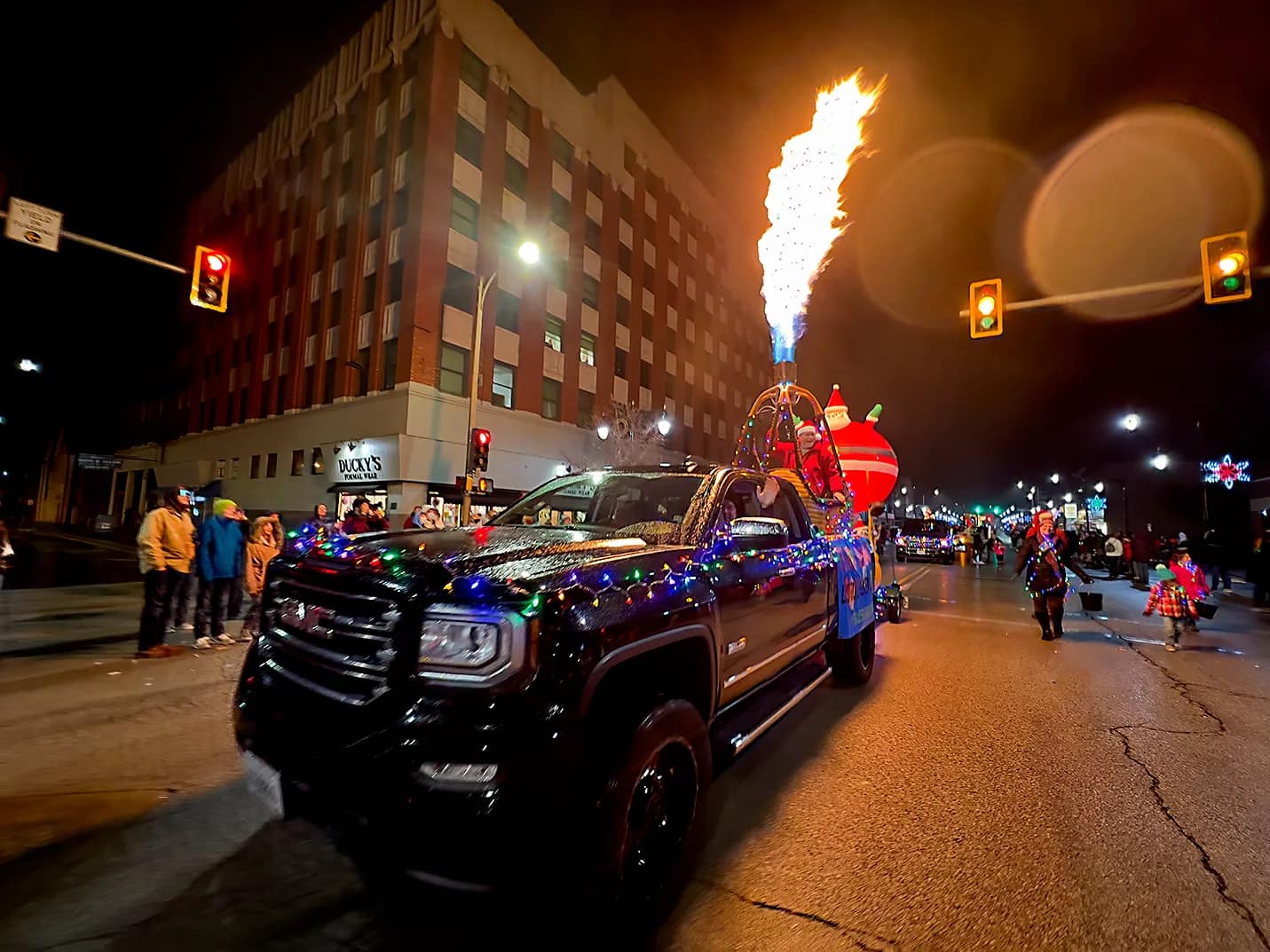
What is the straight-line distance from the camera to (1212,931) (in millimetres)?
2350

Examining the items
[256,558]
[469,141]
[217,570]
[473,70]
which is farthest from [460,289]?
[217,570]

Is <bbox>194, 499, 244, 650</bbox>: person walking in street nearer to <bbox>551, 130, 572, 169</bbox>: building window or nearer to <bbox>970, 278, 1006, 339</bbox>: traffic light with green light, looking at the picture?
<bbox>970, 278, 1006, 339</bbox>: traffic light with green light

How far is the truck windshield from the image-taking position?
3.92 meters

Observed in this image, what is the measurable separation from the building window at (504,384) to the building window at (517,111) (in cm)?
1056

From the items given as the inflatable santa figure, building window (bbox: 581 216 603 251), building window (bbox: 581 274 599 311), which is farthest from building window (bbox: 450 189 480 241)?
the inflatable santa figure

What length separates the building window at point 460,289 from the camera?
2177cm

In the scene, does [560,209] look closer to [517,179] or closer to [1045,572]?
[517,179]

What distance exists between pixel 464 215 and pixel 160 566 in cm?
1959

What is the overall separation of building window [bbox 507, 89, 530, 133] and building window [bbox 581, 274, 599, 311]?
22.0ft

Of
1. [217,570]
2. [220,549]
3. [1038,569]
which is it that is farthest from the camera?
[1038,569]

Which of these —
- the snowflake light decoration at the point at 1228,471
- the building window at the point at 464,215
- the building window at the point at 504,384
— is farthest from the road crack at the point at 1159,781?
the snowflake light decoration at the point at 1228,471

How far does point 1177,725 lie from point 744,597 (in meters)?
4.55

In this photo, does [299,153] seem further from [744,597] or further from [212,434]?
[744,597]

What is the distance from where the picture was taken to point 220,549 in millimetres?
7344
